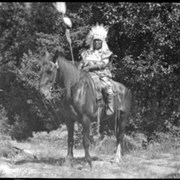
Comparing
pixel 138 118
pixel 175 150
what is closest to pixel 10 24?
pixel 138 118

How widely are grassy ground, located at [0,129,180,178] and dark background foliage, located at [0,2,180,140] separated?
113 centimetres

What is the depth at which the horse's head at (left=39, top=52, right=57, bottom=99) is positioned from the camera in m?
8.30

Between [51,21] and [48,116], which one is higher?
[51,21]

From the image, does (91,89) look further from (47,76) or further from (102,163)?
(102,163)

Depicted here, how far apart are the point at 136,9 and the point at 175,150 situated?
407 centimetres

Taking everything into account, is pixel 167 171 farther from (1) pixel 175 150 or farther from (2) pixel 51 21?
(2) pixel 51 21

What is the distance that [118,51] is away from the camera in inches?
513

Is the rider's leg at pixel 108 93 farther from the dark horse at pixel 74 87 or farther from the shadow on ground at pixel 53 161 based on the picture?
the shadow on ground at pixel 53 161

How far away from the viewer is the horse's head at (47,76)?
8.30 meters

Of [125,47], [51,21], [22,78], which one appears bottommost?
[22,78]

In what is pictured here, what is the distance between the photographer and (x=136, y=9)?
11.9 meters

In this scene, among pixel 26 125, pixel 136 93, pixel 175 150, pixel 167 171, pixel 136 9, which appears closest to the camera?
pixel 167 171

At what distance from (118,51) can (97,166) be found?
503cm

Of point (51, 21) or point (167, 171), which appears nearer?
point (167, 171)
